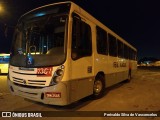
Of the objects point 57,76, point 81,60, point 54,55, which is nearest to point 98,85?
point 81,60

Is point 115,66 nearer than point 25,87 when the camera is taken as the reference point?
No

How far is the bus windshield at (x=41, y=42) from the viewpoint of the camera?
5895mm

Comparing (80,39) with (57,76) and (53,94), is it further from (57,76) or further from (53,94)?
(53,94)

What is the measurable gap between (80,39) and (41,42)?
1.23m

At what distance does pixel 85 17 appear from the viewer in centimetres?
707

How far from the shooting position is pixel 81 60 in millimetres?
6512

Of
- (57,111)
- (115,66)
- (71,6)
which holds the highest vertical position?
(71,6)

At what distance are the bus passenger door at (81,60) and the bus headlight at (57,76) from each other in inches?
15.7

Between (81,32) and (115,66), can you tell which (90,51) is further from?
(115,66)

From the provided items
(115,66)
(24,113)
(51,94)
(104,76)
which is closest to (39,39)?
(51,94)

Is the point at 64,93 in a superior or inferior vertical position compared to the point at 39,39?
inferior

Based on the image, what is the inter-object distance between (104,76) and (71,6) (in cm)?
383

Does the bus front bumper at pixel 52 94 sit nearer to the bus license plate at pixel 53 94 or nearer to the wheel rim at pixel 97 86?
the bus license plate at pixel 53 94

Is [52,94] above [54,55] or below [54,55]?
below
